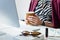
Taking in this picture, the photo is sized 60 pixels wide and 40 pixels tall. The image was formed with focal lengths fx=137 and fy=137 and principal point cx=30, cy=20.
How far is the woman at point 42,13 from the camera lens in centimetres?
107

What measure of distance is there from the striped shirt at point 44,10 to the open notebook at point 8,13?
1.14 feet

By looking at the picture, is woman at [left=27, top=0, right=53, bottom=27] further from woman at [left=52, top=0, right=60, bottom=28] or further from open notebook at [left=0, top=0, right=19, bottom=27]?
open notebook at [left=0, top=0, right=19, bottom=27]

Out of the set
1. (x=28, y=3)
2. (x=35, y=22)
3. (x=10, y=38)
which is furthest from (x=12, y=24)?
(x=28, y=3)

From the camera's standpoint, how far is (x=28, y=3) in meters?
1.53

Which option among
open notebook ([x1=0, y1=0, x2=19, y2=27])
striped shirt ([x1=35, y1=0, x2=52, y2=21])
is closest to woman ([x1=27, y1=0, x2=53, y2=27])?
striped shirt ([x1=35, y1=0, x2=52, y2=21])

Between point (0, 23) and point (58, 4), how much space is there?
550mm

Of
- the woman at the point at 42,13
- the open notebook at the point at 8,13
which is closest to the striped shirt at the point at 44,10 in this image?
the woman at the point at 42,13

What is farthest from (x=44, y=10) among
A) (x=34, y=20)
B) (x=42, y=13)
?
(x=34, y=20)

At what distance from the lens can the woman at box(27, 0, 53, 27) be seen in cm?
107

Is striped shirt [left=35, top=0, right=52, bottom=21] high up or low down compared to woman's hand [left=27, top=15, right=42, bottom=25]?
up

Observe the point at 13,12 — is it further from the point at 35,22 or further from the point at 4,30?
the point at 35,22

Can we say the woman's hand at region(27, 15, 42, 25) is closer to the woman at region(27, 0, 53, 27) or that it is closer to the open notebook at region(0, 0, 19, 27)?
the woman at region(27, 0, 53, 27)

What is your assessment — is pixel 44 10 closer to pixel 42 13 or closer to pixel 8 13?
pixel 42 13

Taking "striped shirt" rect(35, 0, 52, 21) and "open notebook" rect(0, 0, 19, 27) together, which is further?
"striped shirt" rect(35, 0, 52, 21)
